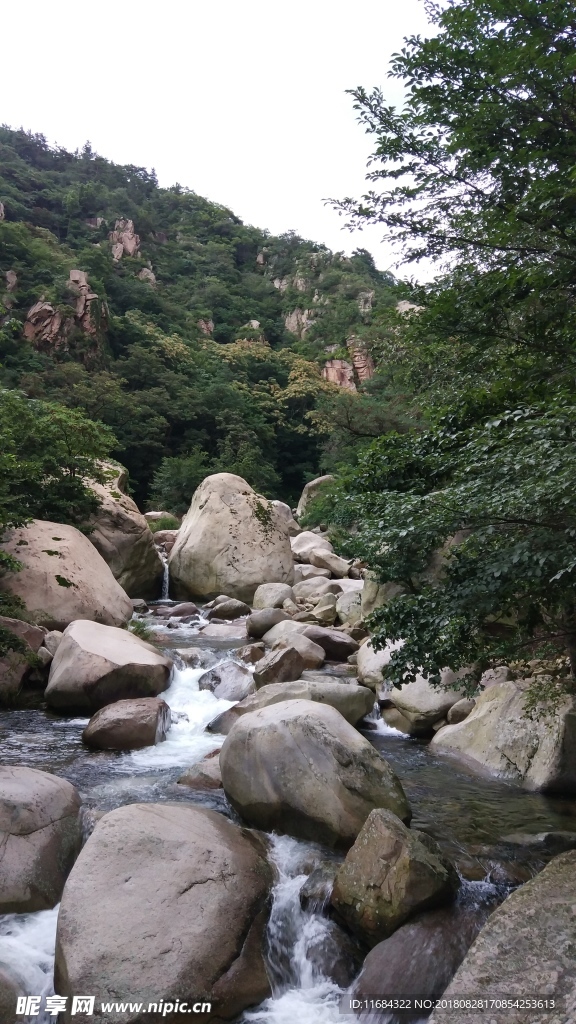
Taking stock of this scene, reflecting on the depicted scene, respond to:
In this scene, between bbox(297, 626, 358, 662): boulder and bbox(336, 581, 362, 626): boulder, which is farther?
bbox(336, 581, 362, 626): boulder

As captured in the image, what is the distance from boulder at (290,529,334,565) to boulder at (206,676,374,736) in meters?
12.8

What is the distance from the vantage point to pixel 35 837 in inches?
160

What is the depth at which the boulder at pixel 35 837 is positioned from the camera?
379 cm

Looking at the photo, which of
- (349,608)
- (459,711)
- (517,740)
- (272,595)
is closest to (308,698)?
(459,711)

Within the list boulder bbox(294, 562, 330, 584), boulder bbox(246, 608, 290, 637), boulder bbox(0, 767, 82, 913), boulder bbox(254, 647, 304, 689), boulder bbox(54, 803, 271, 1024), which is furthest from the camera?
boulder bbox(294, 562, 330, 584)

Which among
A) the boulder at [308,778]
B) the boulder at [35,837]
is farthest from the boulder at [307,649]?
the boulder at [35,837]

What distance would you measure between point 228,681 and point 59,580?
3.24 meters

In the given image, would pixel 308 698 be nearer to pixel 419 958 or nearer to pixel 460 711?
pixel 460 711

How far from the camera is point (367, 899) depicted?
3643mm

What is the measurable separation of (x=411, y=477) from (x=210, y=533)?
1015 cm

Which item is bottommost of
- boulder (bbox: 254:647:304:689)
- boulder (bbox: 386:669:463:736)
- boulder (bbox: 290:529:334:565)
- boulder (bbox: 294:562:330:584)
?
boulder (bbox: 386:669:463:736)

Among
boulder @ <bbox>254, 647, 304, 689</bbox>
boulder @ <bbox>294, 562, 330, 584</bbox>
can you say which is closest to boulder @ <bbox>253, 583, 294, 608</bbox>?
boulder @ <bbox>294, 562, 330, 584</bbox>

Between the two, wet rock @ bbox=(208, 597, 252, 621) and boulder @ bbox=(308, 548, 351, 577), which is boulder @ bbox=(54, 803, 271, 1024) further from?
boulder @ bbox=(308, 548, 351, 577)

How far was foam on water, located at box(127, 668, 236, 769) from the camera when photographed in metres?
6.25
